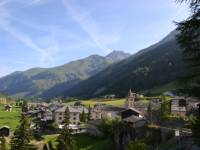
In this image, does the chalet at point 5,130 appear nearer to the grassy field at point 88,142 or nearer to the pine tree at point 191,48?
the grassy field at point 88,142

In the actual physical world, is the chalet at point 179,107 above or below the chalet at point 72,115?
above

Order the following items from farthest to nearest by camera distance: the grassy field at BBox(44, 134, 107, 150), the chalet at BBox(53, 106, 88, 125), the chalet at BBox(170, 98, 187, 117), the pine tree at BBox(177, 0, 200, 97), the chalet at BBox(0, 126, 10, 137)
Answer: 1. the chalet at BBox(53, 106, 88, 125)
2. the chalet at BBox(0, 126, 10, 137)
3. the chalet at BBox(170, 98, 187, 117)
4. the grassy field at BBox(44, 134, 107, 150)
5. the pine tree at BBox(177, 0, 200, 97)

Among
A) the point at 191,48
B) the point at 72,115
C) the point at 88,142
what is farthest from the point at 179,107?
the point at 191,48

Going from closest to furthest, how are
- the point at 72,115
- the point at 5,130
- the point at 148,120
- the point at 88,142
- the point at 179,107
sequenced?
1. the point at 148,120
2. the point at 88,142
3. the point at 179,107
4. the point at 5,130
5. the point at 72,115

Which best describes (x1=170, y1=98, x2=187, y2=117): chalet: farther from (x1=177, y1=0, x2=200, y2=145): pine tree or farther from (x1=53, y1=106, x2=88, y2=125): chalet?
(x1=177, y1=0, x2=200, y2=145): pine tree

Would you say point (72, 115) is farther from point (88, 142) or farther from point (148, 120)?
point (148, 120)

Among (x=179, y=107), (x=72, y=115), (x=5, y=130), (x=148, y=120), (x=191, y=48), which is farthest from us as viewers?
(x=72, y=115)

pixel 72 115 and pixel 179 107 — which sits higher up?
pixel 179 107

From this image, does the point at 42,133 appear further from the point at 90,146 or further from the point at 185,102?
the point at 185,102

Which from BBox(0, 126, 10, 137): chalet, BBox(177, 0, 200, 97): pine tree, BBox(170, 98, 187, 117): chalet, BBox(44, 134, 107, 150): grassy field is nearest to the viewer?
BBox(177, 0, 200, 97): pine tree

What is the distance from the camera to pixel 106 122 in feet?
296

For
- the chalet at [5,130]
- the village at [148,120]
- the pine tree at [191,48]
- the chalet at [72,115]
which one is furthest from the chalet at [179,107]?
the pine tree at [191,48]

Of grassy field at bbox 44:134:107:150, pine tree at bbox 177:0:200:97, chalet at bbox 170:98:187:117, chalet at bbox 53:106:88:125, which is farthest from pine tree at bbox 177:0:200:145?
chalet at bbox 53:106:88:125

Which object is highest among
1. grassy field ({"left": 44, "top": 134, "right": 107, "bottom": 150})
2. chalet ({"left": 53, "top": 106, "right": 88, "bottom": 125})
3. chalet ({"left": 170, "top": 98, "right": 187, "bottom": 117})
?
chalet ({"left": 170, "top": 98, "right": 187, "bottom": 117})
